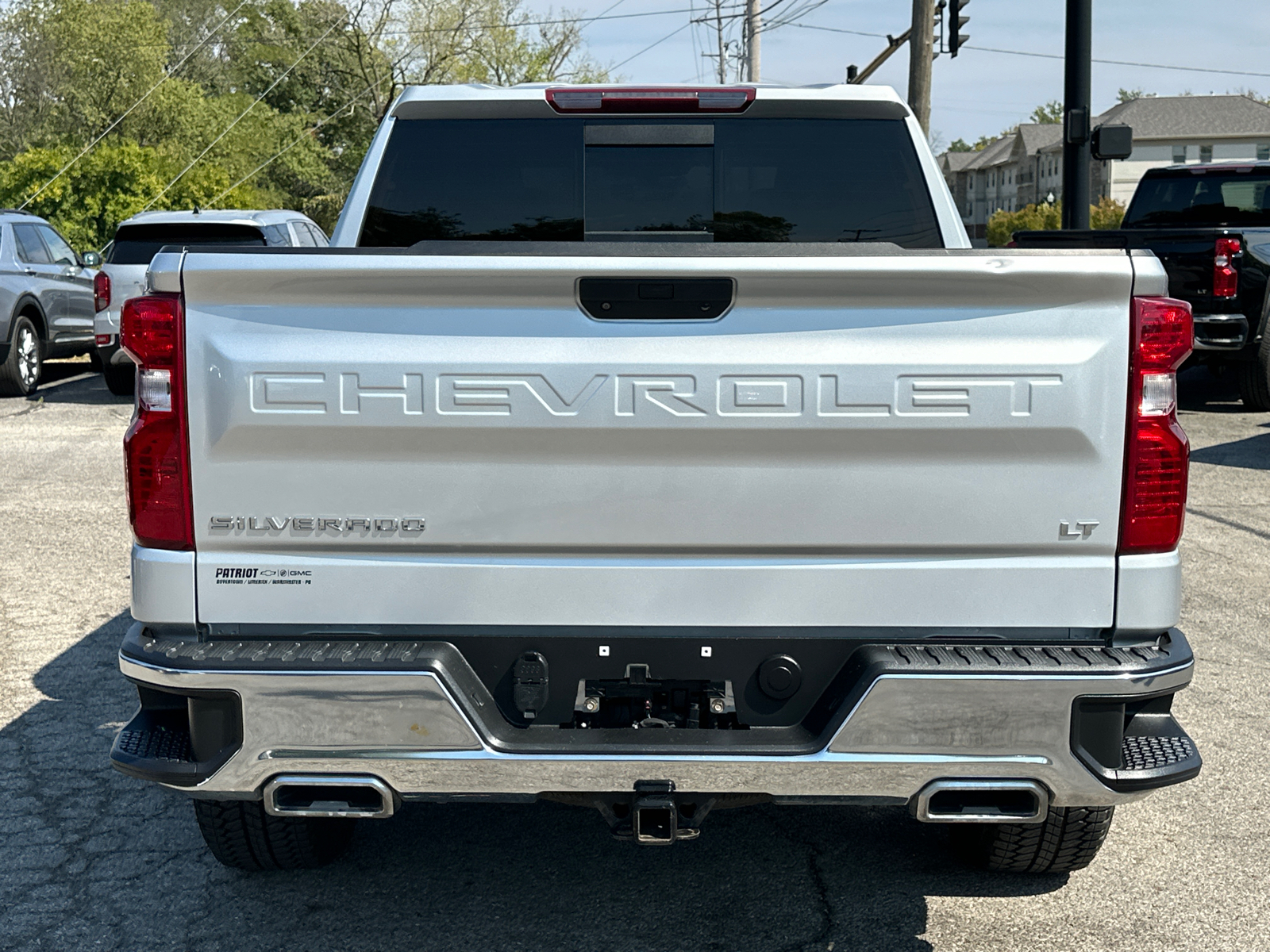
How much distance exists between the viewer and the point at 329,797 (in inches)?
119

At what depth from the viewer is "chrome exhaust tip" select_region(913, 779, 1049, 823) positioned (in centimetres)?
291

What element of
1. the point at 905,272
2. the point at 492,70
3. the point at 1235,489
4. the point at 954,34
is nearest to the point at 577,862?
the point at 905,272

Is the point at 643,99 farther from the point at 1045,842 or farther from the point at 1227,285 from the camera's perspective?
the point at 1227,285

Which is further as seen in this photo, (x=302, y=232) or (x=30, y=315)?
(x=30, y=315)

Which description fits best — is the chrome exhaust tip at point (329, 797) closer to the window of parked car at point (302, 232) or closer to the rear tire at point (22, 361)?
the window of parked car at point (302, 232)

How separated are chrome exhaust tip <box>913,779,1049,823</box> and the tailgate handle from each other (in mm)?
1138

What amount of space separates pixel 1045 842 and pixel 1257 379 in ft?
36.5

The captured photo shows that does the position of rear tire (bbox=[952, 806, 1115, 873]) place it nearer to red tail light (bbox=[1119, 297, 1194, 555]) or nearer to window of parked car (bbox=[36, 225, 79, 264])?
red tail light (bbox=[1119, 297, 1194, 555])

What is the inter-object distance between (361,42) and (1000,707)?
2091 inches

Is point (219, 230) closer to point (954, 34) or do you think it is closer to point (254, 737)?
point (254, 737)

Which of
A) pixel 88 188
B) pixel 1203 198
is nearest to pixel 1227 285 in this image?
pixel 1203 198

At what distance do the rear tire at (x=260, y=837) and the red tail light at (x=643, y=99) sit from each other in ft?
7.31

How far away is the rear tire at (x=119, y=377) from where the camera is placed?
15.1 m

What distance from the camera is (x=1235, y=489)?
10.1m
